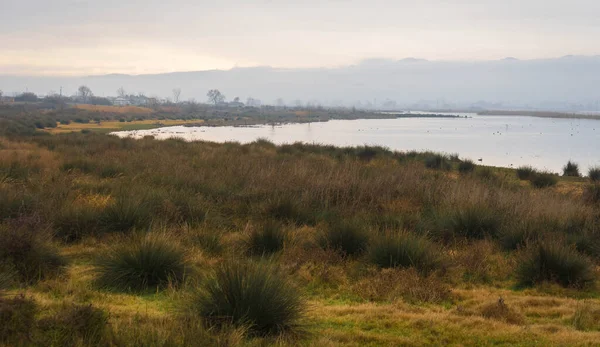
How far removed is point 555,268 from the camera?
7.20m

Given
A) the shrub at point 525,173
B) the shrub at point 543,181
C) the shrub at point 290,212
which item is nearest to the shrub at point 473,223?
the shrub at point 290,212

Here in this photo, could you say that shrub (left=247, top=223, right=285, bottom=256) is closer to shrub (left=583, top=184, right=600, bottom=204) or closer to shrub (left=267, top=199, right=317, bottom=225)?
shrub (left=267, top=199, right=317, bottom=225)

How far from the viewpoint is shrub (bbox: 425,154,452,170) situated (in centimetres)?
2409

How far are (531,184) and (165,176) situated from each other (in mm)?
14292

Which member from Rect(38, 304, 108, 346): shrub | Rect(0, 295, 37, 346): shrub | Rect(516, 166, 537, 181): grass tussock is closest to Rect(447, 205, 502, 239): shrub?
Rect(38, 304, 108, 346): shrub

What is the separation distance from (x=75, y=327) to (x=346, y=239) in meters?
4.95

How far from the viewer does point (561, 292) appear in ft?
22.2

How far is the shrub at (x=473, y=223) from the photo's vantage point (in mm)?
9570

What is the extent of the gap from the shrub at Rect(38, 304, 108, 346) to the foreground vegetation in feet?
0.05

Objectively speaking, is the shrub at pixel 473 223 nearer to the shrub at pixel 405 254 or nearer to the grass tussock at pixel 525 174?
the shrub at pixel 405 254

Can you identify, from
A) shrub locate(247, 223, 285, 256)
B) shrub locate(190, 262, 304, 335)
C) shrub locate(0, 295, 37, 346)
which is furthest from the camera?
shrub locate(247, 223, 285, 256)

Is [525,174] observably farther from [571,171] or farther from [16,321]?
[16,321]

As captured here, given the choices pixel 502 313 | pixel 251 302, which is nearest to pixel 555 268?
pixel 502 313

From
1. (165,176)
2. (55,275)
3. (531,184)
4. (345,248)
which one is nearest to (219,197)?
(165,176)
